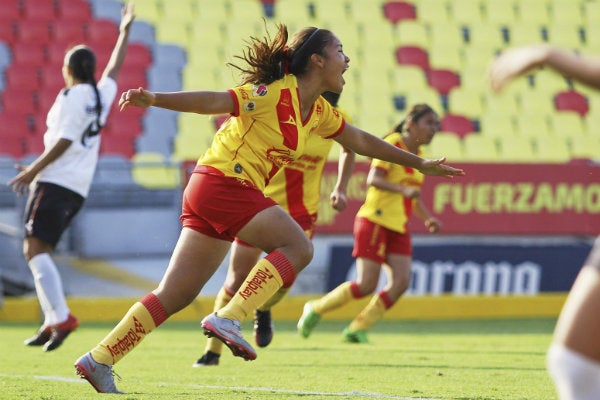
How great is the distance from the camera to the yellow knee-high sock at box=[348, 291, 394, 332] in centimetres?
988

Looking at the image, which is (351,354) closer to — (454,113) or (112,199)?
(112,199)

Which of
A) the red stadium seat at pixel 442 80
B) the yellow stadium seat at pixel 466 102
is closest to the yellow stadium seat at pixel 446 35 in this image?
the red stadium seat at pixel 442 80

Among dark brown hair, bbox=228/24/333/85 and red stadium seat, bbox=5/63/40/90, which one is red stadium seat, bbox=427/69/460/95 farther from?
dark brown hair, bbox=228/24/333/85

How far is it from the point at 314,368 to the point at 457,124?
34.4 ft

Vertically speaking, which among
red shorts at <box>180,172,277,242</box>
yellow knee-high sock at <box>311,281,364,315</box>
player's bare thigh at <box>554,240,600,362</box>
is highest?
player's bare thigh at <box>554,240,600,362</box>

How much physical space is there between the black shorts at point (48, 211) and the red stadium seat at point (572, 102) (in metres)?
11.9

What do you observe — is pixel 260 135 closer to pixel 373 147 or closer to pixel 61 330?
pixel 373 147

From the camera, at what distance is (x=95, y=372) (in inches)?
209

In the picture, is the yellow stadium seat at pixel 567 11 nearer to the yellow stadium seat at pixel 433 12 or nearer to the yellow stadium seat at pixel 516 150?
the yellow stadium seat at pixel 433 12

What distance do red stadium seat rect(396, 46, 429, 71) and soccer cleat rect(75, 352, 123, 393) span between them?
13436 mm

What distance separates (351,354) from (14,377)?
9.66 ft

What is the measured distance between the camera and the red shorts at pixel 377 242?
9.82 m

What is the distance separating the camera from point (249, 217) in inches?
209

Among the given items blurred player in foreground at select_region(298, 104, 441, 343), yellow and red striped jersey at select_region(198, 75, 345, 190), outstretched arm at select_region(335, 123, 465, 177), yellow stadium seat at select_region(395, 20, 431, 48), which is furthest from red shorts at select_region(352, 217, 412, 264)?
yellow stadium seat at select_region(395, 20, 431, 48)
